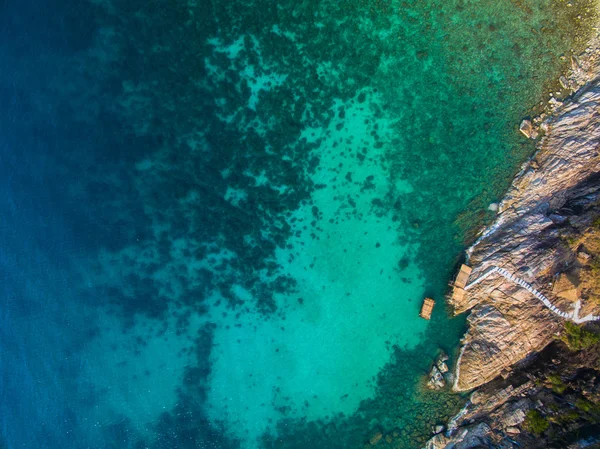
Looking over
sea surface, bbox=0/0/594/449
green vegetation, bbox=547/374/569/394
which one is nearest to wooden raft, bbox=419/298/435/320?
sea surface, bbox=0/0/594/449

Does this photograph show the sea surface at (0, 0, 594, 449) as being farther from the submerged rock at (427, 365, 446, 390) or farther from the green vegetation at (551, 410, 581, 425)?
the green vegetation at (551, 410, 581, 425)

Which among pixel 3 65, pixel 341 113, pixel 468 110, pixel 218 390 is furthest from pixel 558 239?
pixel 3 65

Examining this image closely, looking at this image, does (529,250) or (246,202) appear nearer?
(529,250)

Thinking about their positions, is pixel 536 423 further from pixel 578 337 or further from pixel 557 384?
pixel 578 337

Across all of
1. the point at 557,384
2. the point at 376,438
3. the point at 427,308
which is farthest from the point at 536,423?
the point at 376,438

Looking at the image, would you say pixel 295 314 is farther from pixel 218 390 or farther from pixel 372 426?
pixel 372 426

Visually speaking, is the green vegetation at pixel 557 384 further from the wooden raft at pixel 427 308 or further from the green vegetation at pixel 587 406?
the wooden raft at pixel 427 308
